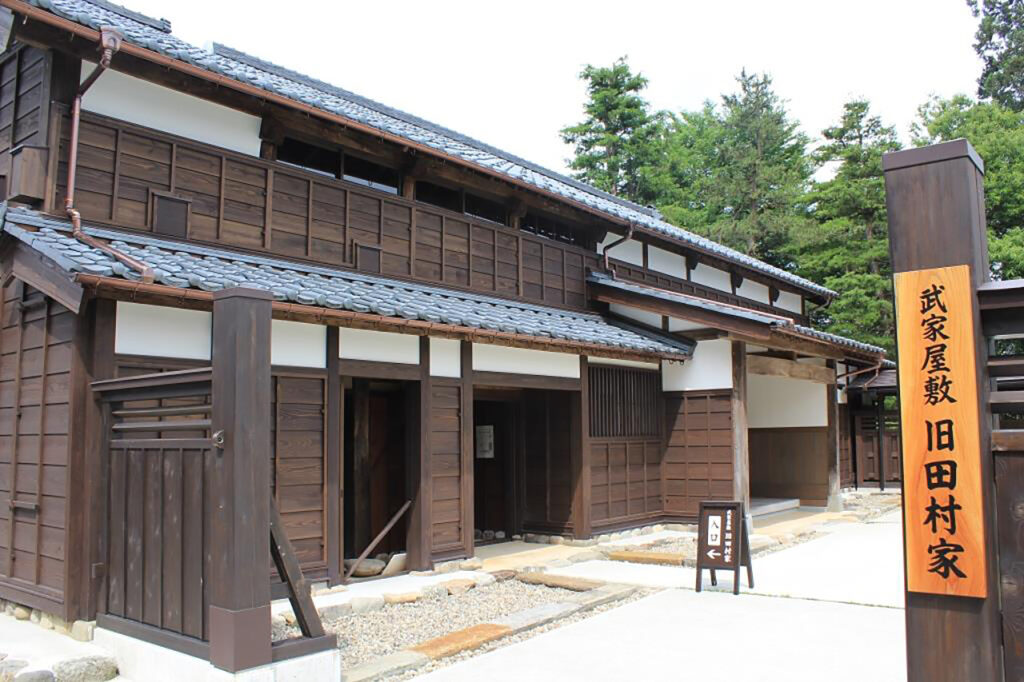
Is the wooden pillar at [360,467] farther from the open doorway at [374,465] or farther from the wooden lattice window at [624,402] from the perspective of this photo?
the wooden lattice window at [624,402]

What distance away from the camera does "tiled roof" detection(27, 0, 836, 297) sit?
26.7 feet

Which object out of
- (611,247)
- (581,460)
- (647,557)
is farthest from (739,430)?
(611,247)

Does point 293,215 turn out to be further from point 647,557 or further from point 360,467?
point 647,557

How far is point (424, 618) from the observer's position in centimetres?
795

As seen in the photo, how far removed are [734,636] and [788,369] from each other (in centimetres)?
941

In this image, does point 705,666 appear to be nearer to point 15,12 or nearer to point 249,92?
point 249,92

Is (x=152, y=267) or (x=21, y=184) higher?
(x=21, y=184)

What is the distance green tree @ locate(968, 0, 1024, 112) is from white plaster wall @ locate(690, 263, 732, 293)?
22.8 metres

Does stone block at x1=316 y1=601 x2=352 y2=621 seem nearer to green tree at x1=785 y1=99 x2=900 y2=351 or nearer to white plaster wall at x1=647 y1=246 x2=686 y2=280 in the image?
white plaster wall at x1=647 y1=246 x2=686 y2=280

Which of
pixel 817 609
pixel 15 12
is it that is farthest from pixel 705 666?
pixel 15 12

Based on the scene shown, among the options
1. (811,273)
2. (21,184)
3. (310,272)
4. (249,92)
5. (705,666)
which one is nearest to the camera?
(705,666)

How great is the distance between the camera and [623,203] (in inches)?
792

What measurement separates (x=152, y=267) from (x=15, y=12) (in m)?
2.59

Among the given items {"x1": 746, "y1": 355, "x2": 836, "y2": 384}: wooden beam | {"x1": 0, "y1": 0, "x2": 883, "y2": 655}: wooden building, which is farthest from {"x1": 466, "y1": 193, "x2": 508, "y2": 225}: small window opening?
{"x1": 746, "y1": 355, "x2": 836, "y2": 384}: wooden beam
